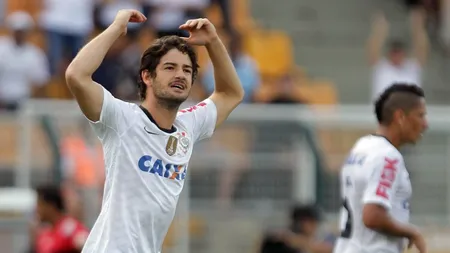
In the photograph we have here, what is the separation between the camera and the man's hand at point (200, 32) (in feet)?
23.2

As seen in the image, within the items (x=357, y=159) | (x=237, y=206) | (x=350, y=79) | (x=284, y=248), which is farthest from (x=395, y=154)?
(x=350, y=79)

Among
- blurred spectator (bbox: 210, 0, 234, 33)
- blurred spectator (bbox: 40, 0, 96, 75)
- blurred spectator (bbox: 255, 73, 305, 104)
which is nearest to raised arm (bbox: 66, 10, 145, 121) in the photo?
blurred spectator (bbox: 255, 73, 305, 104)

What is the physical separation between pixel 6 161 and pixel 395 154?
619 cm

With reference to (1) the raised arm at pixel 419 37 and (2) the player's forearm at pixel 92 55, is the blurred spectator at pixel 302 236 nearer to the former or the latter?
(2) the player's forearm at pixel 92 55

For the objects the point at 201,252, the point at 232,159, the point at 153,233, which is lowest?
the point at 201,252

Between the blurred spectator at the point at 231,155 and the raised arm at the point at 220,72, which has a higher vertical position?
the raised arm at the point at 220,72

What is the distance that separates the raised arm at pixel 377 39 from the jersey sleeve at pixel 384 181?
10.3 metres

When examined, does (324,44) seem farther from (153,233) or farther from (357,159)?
(153,233)

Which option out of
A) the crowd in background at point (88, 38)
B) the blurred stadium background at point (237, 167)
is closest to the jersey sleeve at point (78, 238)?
the blurred stadium background at point (237, 167)

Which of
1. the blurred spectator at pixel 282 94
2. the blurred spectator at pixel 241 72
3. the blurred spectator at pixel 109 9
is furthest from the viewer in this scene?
the blurred spectator at pixel 109 9

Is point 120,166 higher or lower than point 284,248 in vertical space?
higher

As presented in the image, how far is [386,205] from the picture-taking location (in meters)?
7.75

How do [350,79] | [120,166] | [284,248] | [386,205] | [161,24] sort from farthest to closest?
[350,79], [161,24], [284,248], [386,205], [120,166]

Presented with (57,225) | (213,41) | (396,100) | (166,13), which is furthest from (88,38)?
(213,41)
